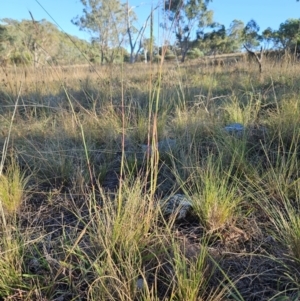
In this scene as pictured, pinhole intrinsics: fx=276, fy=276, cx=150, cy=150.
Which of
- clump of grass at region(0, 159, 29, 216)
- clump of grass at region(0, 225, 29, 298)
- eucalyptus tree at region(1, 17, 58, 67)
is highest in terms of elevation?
eucalyptus tree at region(1, 17, 58, 67)

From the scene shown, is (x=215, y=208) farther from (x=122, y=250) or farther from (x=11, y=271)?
(x=11, y=271)

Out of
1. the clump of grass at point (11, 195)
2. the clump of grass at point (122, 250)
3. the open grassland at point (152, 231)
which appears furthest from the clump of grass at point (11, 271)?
the clump of grass at point (11, 195)

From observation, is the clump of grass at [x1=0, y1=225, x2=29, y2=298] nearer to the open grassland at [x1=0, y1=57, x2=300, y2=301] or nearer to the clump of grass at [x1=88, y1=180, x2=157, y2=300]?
the open grassland at [x1=0, y1=57, x2=300, y2=301]

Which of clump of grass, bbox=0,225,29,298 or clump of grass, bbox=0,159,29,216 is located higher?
clump of grass, bbox=0,159,29,216

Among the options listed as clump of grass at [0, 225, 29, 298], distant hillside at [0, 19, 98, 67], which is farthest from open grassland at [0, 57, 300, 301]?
distant hillside at [0, 19, 98, 67]

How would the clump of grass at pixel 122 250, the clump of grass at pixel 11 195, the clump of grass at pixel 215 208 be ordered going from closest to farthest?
the clump of grass at pixel 122 250 → the clump of grass at pixel 215 208 → the clump of grass at pixel 11 195

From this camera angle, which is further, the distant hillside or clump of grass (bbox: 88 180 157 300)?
the distant hillside

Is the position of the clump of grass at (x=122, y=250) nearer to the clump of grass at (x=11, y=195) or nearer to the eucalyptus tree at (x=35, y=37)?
the clump of grass at (x=11, y=195)

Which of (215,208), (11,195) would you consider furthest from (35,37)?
(215,208)

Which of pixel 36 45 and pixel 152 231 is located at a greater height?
pixel 36 45

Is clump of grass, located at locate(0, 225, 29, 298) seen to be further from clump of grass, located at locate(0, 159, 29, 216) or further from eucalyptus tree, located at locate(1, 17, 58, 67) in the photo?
eucalyptus tree, located at locate(1, 17, 58, 67)

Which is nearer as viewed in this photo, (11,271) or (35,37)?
(11,271)

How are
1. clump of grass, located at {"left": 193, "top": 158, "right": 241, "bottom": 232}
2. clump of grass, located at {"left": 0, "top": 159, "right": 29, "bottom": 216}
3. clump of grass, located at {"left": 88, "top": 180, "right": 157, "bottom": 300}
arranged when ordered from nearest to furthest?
clump of grass, located at {"left": 88, "top": 180, "right": 157, "bottom": 300}, clump of grass, located at {"left": 193, "top": 158, "right": 241, "bottom": 232}, clump of grass, located at {"left": 0, "top": 159, "right": 29, "bottom": 216}

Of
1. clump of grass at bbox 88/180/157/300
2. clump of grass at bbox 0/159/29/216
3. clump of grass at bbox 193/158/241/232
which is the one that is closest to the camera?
clump of grass at bbox 88/180/157/300
